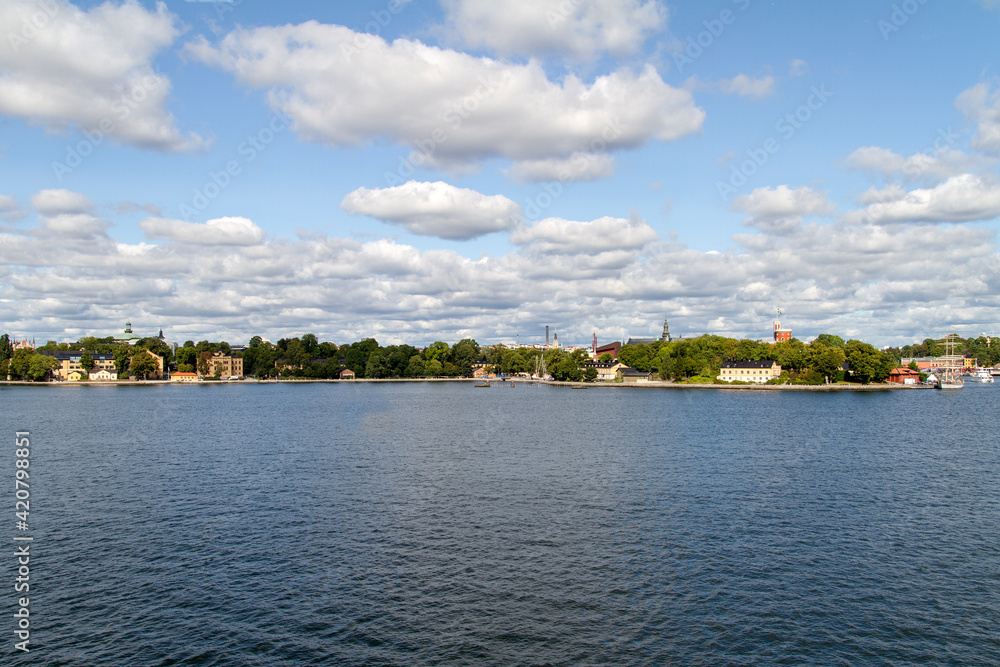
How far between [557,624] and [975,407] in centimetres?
10672

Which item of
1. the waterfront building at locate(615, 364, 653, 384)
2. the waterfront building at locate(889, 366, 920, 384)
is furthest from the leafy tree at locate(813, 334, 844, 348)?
the waterfront building at locate(615, 364, 653, 384)

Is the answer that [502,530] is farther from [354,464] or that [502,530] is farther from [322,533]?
[354,464]

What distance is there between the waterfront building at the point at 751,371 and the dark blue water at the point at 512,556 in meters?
116

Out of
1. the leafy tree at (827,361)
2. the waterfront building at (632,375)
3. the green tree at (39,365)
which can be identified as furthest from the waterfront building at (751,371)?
the green tree at (39,365)

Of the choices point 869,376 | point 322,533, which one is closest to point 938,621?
point 322,533

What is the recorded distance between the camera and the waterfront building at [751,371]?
16200 cm

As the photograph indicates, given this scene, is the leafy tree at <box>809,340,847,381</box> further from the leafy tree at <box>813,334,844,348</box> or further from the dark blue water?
the dark blue water

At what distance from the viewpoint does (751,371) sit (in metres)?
164

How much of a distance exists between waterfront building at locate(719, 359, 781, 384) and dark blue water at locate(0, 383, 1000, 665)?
11565 cm

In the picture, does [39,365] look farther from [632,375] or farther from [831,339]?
[831,339]

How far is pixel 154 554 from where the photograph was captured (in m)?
24.8

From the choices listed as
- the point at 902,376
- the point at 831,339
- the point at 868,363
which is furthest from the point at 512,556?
the point at 831,339

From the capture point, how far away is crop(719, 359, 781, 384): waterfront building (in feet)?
531

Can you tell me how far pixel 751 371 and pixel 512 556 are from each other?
15426cm
